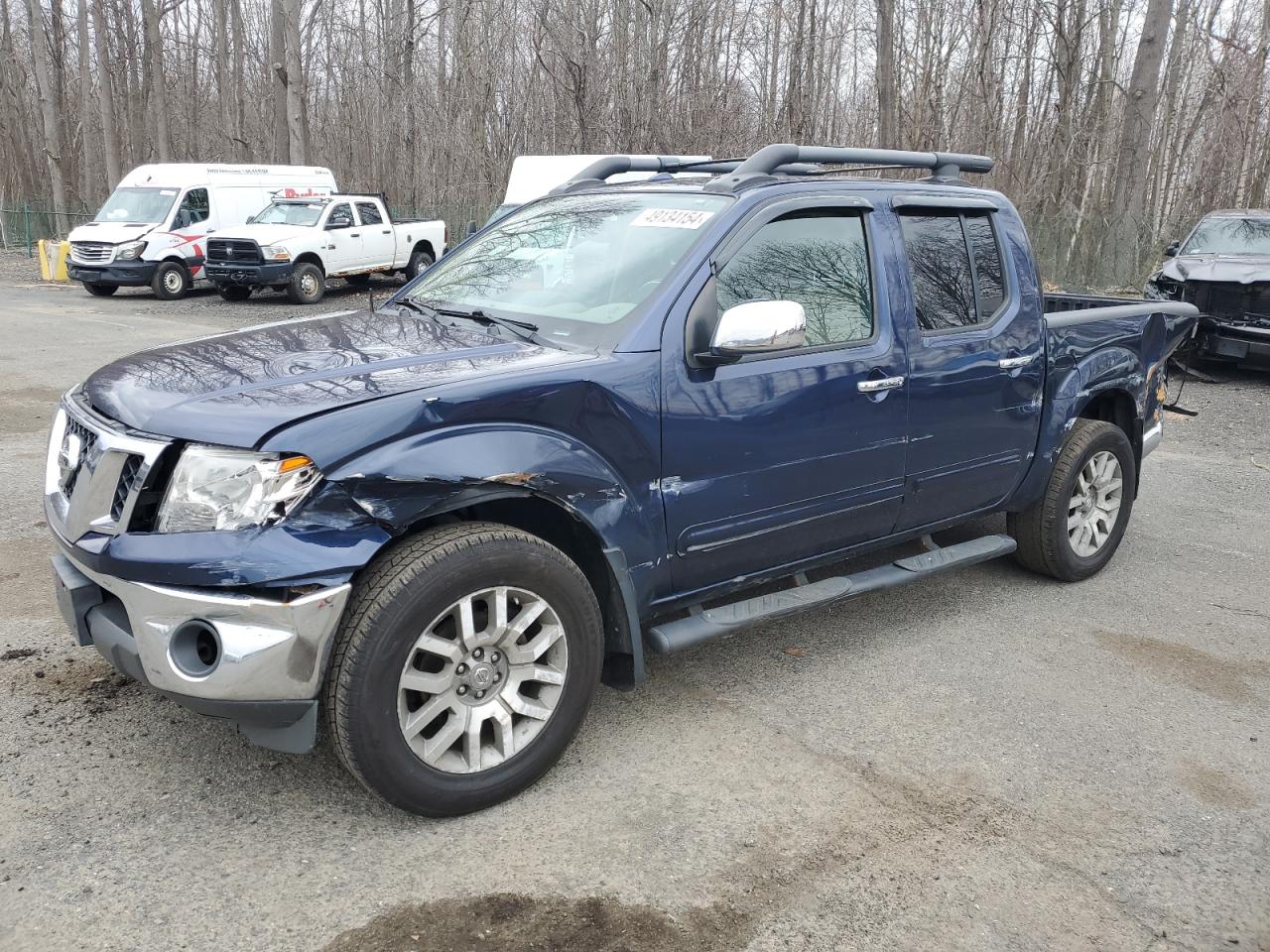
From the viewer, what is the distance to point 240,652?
8.85ft

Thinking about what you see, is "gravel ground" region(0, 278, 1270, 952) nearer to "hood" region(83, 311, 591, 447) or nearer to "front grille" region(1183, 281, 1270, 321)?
"hood" region(83, 311, 591, 447)

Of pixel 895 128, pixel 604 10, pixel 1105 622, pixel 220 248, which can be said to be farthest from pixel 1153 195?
pixel 1105 622

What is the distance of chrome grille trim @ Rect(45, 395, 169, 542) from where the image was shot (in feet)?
9.35

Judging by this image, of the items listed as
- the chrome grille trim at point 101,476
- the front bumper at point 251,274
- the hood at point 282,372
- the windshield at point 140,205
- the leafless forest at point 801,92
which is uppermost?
the leafless forest at point 801,92

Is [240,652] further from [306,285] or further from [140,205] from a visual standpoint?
[140,205]

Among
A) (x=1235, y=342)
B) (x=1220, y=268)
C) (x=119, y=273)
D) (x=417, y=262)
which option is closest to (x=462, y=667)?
(x=1235, y=342)

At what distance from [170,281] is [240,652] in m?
19.2

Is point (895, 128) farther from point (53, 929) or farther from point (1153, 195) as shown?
point (53, 929)

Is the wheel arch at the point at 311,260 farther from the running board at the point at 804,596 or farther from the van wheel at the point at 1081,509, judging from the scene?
the running board at the point at 804,596

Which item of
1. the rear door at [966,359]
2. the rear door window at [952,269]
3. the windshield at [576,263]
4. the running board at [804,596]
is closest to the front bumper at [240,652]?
the running board at [804,596]

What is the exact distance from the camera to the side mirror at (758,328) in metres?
3.37

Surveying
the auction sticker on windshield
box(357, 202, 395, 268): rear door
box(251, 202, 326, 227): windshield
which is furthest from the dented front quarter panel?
box(357, 202, 395, 268): rear door

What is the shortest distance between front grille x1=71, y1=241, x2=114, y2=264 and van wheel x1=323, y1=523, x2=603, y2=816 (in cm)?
1911

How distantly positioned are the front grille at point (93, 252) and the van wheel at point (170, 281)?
84cm
